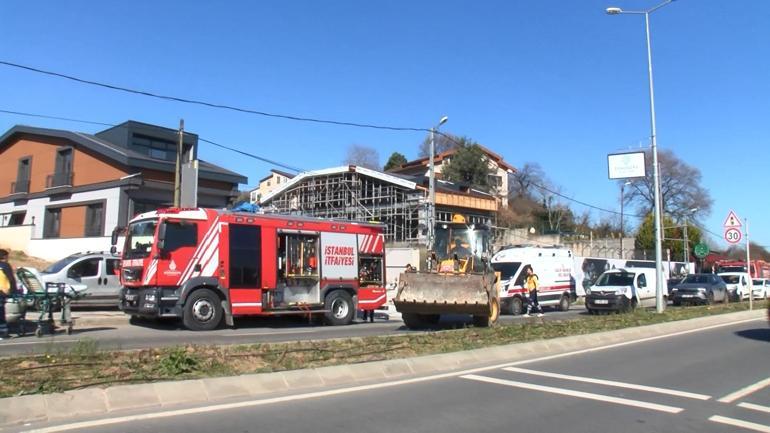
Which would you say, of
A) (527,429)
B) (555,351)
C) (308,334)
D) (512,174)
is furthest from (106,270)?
(512,174)

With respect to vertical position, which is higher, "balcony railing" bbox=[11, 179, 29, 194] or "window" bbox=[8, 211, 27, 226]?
"balcony railing" bbox=[11, 179, 29, 194]

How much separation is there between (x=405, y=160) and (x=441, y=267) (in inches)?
2716

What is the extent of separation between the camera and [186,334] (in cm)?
1395

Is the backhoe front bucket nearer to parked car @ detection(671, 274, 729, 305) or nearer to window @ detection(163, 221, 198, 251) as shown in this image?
window @ detection(163, 221, 198, 251)

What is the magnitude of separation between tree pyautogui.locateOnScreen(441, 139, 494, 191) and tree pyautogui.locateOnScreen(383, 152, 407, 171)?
60.2 feet

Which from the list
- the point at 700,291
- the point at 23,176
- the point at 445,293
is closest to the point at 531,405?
the point at 445,293

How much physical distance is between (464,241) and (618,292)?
9.30 m

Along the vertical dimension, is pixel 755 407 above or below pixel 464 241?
below

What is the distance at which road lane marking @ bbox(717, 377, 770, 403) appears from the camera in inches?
302

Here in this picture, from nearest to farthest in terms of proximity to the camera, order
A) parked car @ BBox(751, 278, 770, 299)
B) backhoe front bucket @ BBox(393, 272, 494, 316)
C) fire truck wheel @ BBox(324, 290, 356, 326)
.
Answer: backhoe front bucket @ BBox(393, 272, 494, 316), fire truck wheel @ BBox(324, 290, 356, 326), parked car @ BBox(751, 278, 770, 299)

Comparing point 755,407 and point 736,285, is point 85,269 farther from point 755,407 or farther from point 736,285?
point 736,285

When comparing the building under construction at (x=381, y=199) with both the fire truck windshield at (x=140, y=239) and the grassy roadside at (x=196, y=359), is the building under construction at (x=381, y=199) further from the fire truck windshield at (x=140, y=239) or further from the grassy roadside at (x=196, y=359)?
the grassy roadside at (x=196, y=359)

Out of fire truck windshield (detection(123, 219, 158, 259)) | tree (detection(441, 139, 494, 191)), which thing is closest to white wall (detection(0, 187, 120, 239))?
fire truck windshield (detection(123, 219, 158, 259))

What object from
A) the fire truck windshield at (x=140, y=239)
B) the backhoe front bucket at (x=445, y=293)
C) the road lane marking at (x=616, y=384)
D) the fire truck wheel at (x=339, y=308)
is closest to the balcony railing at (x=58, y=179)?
the fire truck windshield at (x=140, y=239)
